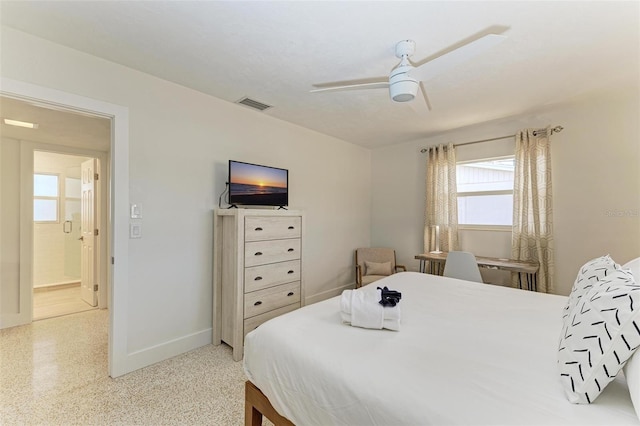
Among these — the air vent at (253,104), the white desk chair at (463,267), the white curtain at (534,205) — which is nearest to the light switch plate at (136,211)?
the air vent at (253,104)

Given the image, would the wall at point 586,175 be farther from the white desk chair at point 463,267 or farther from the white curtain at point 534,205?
the white desk chair at point 463,267

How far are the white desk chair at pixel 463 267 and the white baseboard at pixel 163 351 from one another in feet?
8.84

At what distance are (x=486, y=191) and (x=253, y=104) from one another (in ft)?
10.5

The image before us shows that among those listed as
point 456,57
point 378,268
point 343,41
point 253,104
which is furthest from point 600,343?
point 378,268

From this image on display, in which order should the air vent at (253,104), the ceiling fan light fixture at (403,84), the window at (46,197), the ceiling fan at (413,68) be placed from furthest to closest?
the window at (46,197)
the air vent at (253,104)
the ceiling fan light fixture at (403,84)
the ceiling fan at (413,68)

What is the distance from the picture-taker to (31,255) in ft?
11.4

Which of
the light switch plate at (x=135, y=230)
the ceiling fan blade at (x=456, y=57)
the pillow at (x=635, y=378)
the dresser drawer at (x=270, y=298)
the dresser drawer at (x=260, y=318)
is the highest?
the ceiling fan blade at (x=456, y=57)

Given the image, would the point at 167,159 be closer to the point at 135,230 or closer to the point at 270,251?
the point at 135,230

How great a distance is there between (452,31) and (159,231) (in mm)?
2784

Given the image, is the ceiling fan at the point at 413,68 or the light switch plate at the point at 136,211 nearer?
the ceiling fan at the point at 413,68

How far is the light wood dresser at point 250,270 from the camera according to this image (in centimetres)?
258

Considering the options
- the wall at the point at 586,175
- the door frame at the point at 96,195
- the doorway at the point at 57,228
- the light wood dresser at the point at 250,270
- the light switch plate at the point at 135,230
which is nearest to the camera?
the light switch plate at the point at 135,230

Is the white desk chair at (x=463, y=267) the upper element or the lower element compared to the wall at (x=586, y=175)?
lower

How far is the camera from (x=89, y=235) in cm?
408
